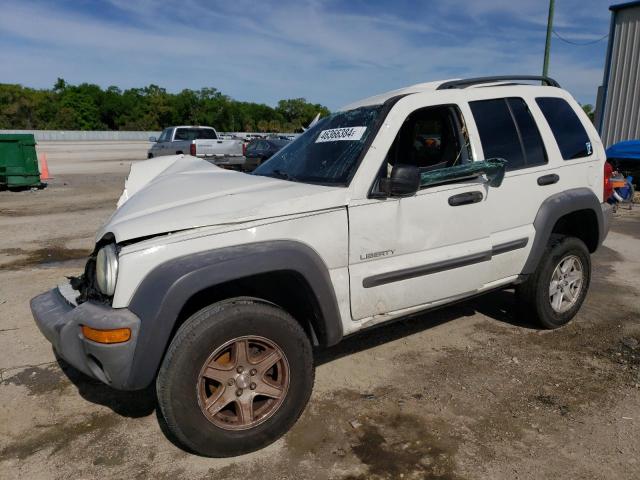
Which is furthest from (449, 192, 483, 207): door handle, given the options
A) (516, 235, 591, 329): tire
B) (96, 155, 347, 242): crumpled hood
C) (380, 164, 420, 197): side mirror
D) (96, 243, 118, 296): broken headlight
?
(96, 243, 118, 296): broken headlight

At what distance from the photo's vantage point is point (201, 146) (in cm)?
1580

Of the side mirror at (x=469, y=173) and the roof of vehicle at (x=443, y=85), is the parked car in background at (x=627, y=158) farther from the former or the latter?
the side mirror at (x=469, y=173)

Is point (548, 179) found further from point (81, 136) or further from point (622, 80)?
point (81, 136)

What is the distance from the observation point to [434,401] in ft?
10.7

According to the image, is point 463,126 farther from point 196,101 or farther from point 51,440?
point 196,101

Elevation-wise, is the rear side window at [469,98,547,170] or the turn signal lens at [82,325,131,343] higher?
→ the rear side window at [469,98,547,170]

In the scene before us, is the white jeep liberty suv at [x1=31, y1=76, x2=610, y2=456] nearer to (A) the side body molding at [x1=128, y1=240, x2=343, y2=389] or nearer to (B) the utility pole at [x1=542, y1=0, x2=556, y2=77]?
(A) the side body molding at [x1=128, y1=240, x2=343, y2=389]

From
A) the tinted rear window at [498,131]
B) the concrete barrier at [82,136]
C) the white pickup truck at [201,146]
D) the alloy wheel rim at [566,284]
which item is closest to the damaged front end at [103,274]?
the tinted rear window at [498,131]

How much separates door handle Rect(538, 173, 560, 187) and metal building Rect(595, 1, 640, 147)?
13885 millimetres

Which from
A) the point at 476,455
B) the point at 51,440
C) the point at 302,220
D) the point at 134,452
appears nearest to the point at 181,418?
the point at 134,452

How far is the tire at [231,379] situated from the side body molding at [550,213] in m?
2.08

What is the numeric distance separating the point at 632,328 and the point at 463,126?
8.03 feet

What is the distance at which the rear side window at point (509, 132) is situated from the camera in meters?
3.67

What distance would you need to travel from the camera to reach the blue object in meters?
13.0
